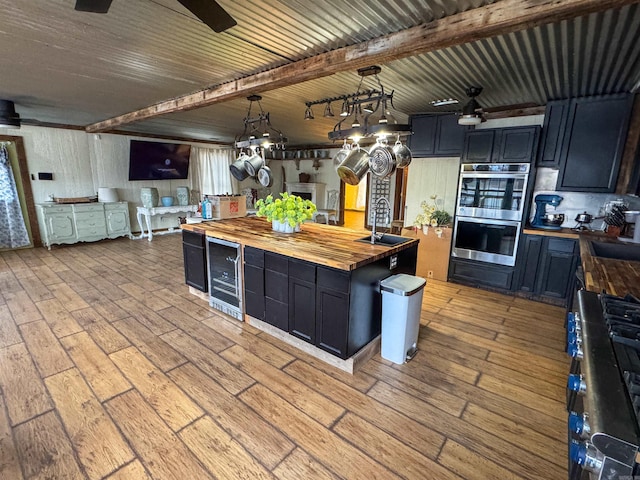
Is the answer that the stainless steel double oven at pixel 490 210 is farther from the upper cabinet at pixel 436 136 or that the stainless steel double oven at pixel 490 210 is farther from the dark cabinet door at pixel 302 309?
the dark cabinet door at pixel 302 309

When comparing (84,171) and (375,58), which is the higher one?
(375,58)

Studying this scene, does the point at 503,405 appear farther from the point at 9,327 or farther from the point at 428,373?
the point at 9,327

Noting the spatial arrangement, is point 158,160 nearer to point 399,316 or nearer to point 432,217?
point 432,217

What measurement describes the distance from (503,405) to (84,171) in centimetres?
798

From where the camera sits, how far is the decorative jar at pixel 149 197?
6.69 m

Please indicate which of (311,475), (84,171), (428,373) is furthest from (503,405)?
(84,171)

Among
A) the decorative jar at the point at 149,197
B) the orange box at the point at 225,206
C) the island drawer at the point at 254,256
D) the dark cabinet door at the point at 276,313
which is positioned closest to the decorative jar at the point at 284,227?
the island drawer at the point at 254,256

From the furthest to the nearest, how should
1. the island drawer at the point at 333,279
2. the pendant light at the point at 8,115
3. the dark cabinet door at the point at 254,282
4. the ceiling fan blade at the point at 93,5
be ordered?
the pendant light at the point at 8,115 → the dark cabinet door at the point at 254,282 → the island drawer at the point at 333,279 → the ceiling fan blade at the point at 93,5

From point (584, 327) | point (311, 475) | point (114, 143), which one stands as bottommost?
point (311, 475)

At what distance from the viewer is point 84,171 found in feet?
21.0

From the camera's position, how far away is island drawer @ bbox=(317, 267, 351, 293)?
2180 millimetres

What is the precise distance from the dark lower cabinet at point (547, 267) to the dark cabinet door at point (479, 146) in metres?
1.11

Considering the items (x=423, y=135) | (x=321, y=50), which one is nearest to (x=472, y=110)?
(x=423, y=135)

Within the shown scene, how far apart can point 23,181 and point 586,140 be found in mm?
8789
